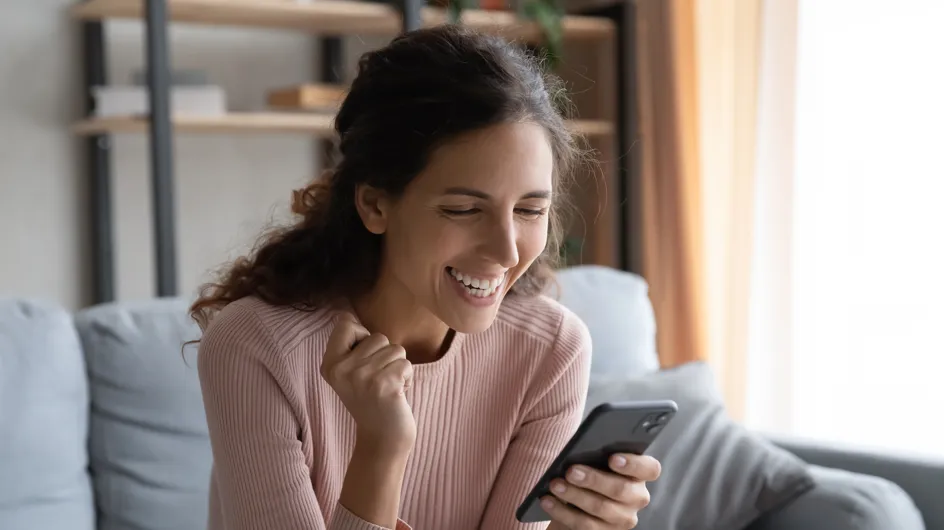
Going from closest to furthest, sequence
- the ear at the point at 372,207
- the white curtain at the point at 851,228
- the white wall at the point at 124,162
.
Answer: the ear at the point at 372,207, the white curtain at the point at 851,228, the white wall at the point at 124,162

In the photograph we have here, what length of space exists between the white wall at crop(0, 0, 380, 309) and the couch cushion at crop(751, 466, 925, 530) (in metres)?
1.34

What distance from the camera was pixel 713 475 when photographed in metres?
1.77

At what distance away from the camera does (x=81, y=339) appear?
174 cm

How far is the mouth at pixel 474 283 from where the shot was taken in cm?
110

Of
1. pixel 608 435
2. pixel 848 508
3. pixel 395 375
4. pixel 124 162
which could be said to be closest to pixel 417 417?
pixel 395 375

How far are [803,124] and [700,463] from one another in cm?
108

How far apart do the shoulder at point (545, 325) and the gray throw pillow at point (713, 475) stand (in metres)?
→ 0.49

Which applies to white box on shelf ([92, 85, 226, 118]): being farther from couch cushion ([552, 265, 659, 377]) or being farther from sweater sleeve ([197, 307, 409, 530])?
sweater sleeve ([197, 307, 409, 530])

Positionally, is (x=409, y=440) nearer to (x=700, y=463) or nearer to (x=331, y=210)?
(x=331, y=210)

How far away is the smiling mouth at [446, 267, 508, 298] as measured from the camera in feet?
3.61

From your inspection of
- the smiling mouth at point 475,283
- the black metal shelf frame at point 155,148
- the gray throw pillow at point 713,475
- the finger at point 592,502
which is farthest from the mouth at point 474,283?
the black metal shelf frame at point 155,148

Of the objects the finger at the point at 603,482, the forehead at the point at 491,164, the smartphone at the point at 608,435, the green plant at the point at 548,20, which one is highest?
the green plant at the point at 548,20

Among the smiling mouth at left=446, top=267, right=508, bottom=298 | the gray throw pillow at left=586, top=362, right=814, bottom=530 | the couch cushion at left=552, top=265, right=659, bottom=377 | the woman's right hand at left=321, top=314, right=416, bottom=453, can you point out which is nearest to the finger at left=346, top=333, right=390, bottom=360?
the woman's right hand at left=321, top=314, right=416, bottom=453

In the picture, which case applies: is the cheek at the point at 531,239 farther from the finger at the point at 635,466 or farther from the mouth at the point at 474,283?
the finger at the point at 635,466
